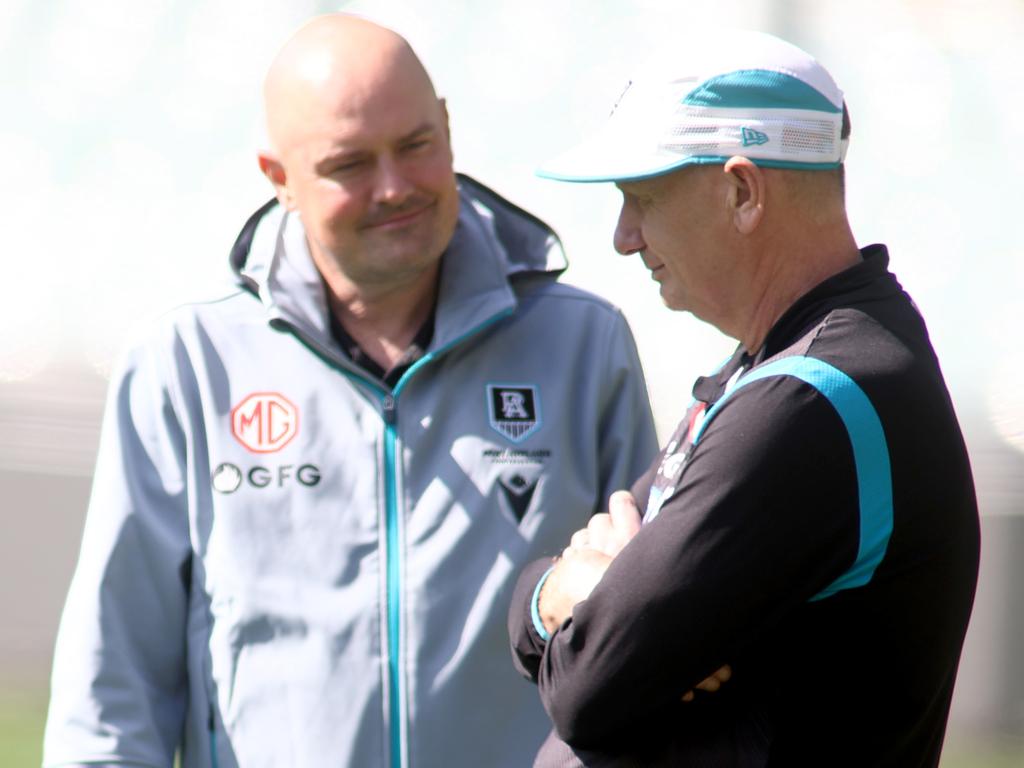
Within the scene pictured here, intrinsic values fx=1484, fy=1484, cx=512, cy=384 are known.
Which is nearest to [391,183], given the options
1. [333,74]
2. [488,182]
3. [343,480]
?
[333,74]

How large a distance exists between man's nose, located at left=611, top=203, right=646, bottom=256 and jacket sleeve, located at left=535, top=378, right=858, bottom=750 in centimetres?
30

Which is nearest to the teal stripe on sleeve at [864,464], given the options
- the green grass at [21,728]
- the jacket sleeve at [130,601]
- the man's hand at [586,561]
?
the man's hand at [586,561]

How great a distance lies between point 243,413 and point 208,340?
0.13 m

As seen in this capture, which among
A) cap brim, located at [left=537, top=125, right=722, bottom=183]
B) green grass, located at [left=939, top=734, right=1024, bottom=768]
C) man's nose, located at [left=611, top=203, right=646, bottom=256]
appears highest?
cap brim, located at [left=537, top=125, right=722, bottom=183]

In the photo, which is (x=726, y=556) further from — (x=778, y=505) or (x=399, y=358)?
(x=399, y=358)

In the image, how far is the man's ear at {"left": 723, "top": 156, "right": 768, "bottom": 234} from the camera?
61.6 inches

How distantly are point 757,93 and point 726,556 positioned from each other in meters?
0.51

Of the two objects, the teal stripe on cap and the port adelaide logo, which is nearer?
the teal stripe on cap

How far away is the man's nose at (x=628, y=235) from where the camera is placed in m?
1.70

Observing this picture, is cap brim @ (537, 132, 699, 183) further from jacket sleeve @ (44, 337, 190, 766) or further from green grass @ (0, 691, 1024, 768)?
green grass @ (0, 691, 1024, 768)

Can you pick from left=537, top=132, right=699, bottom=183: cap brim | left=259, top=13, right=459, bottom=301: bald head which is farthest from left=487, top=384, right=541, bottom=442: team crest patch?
left=537, top=132, right=699, bottom=183: cap brim

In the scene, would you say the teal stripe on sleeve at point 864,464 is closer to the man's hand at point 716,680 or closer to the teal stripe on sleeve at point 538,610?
the man's hand at point 716,680

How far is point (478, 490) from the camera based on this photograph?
2.15m

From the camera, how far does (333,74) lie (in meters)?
2.16
